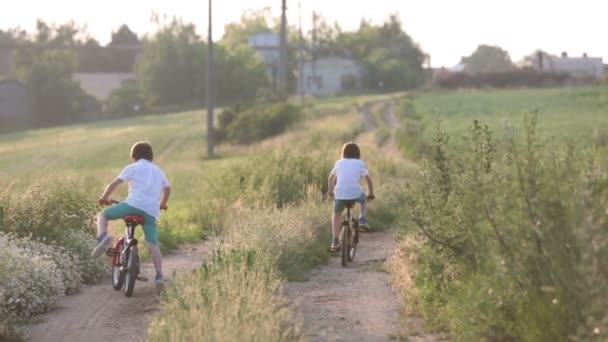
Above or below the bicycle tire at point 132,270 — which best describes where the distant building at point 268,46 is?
above

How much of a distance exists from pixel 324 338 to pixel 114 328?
7.60ft

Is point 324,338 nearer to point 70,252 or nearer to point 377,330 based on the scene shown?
point 377,330

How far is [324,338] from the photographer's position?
980 cm

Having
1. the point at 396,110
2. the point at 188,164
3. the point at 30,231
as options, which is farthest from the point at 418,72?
the point at 30,231

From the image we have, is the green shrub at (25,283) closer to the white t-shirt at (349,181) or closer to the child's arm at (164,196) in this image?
the child's arm at (164,196)

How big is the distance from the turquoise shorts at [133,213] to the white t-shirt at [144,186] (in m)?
0.05

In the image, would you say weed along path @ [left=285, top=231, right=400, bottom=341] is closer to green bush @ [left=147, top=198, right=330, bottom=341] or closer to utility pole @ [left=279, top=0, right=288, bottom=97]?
green bush @ [left=147, top=198, right=330, bottom=341]

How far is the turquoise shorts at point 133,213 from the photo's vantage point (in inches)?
490

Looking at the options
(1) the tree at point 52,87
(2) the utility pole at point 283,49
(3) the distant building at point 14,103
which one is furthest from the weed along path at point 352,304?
(1) the tree at point 52,87

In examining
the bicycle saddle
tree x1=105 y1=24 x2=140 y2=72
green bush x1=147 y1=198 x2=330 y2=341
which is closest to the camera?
green bush x1=147 y1=198 x2=330 y2=341

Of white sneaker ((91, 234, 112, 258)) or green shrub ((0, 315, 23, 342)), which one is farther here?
white sneaker ((91, 234, 112, 258))

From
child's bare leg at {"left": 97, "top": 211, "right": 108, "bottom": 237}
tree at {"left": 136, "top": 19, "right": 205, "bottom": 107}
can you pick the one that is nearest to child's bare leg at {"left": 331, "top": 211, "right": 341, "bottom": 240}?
child's bare leg at {"left": 97, "top": 211, "right": 108, "bottom": 237}

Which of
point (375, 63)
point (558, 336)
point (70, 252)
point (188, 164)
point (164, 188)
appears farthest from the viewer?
point (375, 63)

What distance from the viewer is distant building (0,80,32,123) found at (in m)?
86.5
